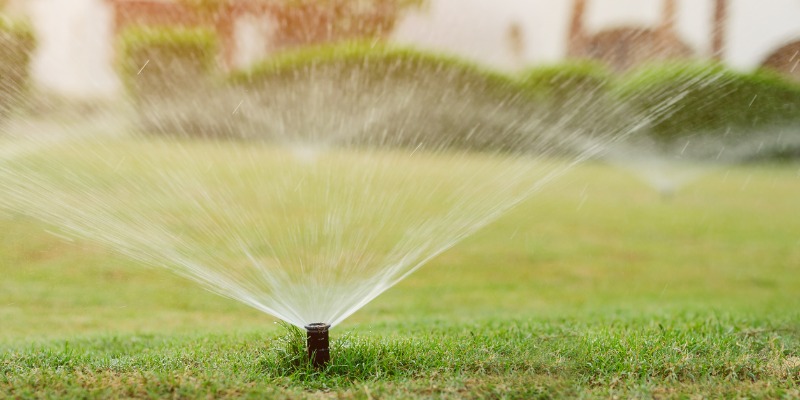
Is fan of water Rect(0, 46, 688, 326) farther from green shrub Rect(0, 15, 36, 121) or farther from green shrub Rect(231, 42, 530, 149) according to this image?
green shrub Rect(0, 15, 36, 121)

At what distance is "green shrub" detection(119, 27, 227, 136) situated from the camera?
15875 millimetres

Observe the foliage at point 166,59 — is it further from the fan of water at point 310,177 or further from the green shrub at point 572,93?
the green shrub at point 572,93

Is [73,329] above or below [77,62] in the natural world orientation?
below

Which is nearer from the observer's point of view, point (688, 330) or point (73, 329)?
point (688, 330)

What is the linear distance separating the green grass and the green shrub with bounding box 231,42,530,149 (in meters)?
4.54

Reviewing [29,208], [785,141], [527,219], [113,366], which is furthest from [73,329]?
[785,141]

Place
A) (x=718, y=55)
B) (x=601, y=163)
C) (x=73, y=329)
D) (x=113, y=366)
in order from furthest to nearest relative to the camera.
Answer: (x=718, y=55) → (x=601, y=163) → (x=73, y=329) → (x=113, y=366)

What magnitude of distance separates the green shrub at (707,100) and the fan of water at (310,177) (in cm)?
69

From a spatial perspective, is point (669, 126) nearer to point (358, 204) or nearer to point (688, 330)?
point (358, 204)

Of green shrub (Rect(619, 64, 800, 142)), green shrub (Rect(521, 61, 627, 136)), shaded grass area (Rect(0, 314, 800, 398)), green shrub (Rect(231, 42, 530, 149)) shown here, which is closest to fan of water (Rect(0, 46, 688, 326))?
green shrub (Rect(231, 42, 530, 149))

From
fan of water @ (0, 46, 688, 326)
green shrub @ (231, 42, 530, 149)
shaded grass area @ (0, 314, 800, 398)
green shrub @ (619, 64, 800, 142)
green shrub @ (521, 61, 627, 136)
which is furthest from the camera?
green shrub @ (619, 64, 800, 142)

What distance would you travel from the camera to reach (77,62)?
15625 millimetres

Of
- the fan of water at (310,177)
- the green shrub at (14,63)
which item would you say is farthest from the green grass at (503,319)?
the green shrub at (14,63)

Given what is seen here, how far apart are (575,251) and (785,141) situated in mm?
9751
